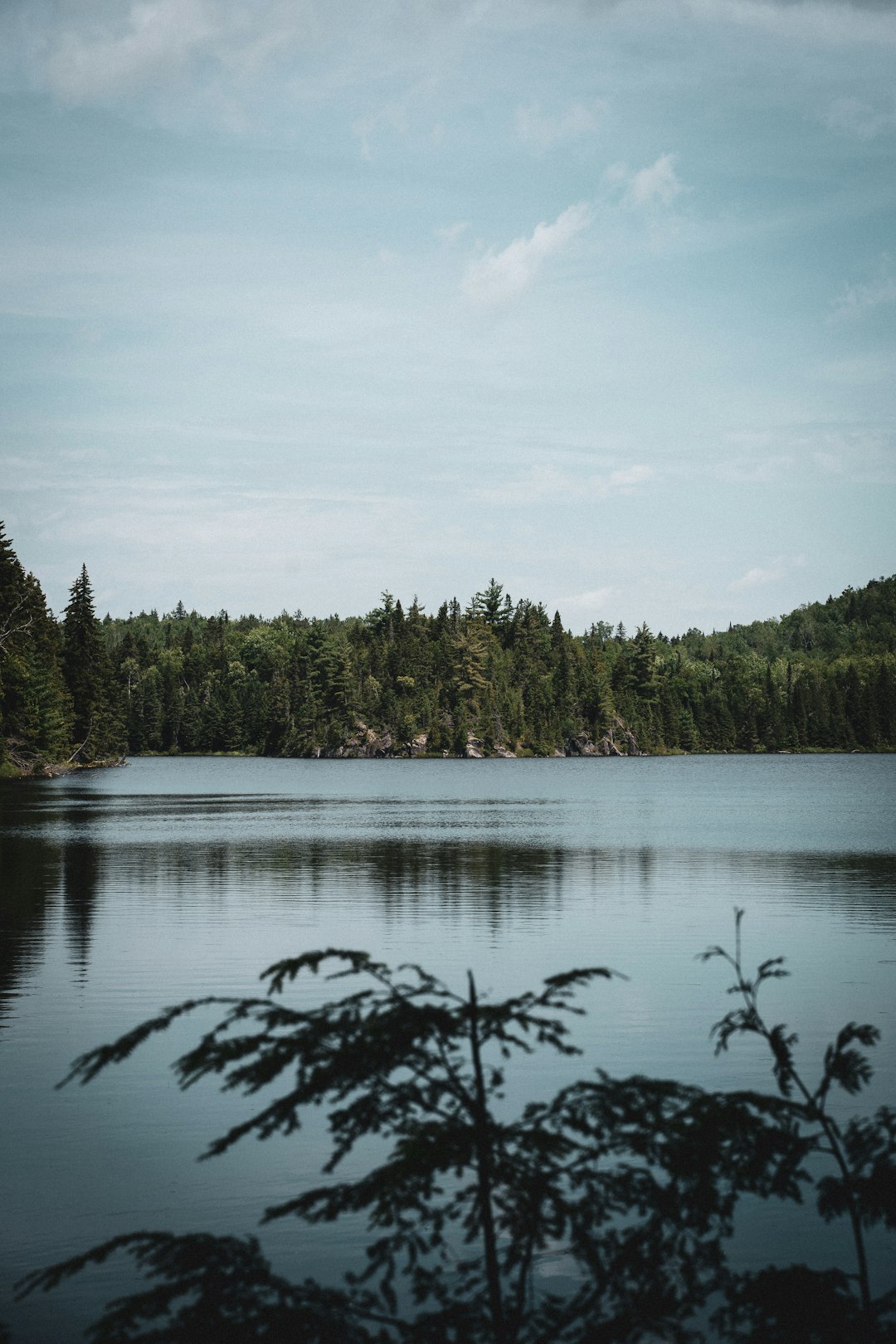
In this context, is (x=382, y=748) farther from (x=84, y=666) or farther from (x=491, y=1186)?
(x=491, y=1186)

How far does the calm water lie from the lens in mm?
9039

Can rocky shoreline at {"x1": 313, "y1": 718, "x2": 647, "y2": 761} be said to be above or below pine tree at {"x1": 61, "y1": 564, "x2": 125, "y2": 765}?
below

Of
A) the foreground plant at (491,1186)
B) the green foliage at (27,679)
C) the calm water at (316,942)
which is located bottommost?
the calm water at (316,942)

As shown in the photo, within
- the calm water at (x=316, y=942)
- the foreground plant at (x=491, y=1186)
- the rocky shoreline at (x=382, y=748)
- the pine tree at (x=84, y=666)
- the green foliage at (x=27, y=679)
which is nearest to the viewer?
the foreground plant at (x=491, y=1186)

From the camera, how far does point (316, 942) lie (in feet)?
68.2

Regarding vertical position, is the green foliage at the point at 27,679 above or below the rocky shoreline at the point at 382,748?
above

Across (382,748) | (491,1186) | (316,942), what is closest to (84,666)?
(316,942)

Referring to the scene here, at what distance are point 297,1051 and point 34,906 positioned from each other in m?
22.0

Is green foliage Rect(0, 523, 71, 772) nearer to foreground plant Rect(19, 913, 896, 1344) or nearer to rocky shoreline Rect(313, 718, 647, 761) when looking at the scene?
foreground plant Rect(19, 913, 896, 1344)

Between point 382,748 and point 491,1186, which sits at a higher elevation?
point 491,1186

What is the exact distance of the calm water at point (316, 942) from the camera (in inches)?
356

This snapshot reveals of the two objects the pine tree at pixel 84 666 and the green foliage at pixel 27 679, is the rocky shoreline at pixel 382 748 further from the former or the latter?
the green foliage at pixel 27 679

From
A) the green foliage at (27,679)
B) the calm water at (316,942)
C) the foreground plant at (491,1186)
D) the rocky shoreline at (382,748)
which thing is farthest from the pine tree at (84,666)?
the foreground plant at (491,1186)

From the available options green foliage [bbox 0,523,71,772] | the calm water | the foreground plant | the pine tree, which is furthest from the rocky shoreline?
the foreground plant
